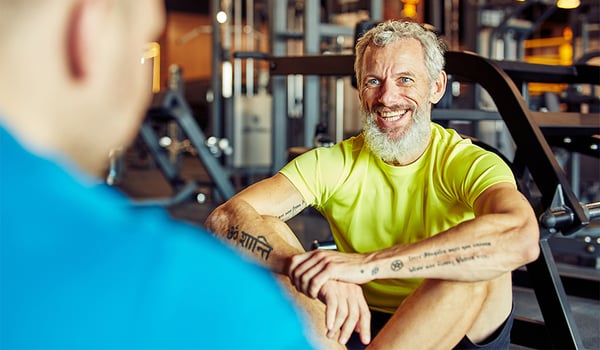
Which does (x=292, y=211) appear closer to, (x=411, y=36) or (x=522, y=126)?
(x=411, y=36)

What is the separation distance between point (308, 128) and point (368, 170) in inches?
114

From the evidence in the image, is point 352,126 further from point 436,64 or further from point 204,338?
point 204,338

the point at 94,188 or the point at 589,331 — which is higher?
the point at 94,188

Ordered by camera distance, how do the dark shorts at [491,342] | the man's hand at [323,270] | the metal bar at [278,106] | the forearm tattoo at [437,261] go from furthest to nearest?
the metal bar at [278,106] → the dark shorts at [491,342] → the forearm tattoo at [437,261] → the man's hand at [323,270]

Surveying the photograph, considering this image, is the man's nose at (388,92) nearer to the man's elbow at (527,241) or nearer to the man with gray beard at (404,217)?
the man with gray beard at (404,217)

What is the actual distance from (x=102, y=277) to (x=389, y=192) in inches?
60.5

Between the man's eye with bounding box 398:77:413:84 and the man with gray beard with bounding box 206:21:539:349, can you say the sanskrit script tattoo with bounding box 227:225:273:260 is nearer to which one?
the man with gray beard with bounding box 206:21:539:349

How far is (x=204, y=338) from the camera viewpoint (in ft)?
1.26

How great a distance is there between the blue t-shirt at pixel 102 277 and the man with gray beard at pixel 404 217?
100 cm

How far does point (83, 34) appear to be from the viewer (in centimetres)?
38

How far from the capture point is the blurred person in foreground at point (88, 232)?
35cm

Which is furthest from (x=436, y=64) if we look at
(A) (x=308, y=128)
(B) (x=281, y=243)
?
(A) (x=308, y=128)

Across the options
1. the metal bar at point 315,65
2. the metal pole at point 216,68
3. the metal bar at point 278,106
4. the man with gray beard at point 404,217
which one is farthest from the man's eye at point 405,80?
the metal pole at point 216,68

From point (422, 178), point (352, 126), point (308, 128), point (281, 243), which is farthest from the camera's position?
point (352, 126)
